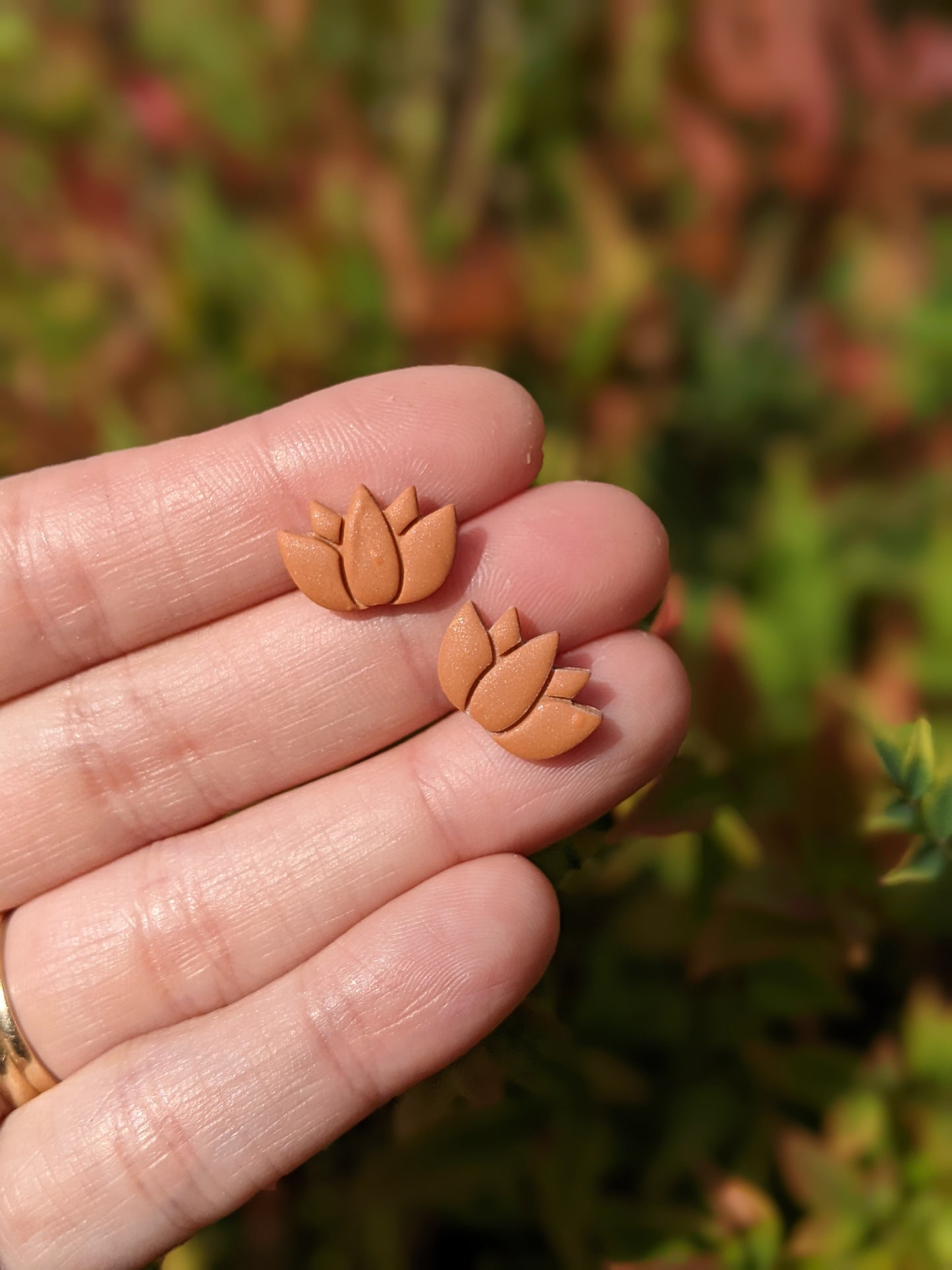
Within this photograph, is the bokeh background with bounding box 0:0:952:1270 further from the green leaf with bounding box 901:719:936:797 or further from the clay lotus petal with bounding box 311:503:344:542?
the clay lotus petal with bounding box 311:503:344:542

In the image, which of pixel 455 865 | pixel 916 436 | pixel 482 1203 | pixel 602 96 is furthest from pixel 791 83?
pixel 482 1203

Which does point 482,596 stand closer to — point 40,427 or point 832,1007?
point 832,1007

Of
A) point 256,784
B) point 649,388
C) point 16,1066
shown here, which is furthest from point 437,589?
point 649,388

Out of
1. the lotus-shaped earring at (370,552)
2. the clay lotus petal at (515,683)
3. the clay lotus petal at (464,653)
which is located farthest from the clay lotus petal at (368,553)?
the clay lotus petal at (515,683)

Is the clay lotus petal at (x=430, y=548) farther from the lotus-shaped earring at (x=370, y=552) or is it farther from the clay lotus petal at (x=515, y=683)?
the clay lotus petal at (x=515, y=683)

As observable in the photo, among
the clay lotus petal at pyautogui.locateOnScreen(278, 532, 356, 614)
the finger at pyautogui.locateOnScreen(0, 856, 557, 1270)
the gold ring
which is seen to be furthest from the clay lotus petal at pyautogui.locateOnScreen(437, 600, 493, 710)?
the gold ring

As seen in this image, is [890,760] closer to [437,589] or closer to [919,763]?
[919,763]
